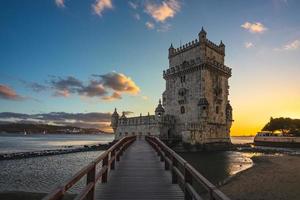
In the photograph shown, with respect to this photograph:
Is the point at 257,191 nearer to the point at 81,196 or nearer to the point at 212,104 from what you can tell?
the point at 81,196

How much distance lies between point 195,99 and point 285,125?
52.8 metres

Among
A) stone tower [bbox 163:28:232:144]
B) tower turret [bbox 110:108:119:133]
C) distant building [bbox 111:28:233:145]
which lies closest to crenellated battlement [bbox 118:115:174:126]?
distant building [bbox 111:28:233:145]

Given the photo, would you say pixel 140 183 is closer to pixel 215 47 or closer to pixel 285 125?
pixel 215 47

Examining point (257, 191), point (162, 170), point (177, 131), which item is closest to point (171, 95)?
point (177, 131)

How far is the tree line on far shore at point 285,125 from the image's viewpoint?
285ft

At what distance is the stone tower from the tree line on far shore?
41.1 m

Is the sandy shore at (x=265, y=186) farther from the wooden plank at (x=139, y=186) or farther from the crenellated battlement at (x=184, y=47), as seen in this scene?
the crenellated battlement at (x=184, y=47)

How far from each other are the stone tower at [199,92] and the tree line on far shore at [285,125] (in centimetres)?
4109

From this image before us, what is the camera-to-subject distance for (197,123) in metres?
50.8

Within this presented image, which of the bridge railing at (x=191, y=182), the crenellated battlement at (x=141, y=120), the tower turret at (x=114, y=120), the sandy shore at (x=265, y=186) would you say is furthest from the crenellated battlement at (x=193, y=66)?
the bridge railing at (x=191, y=182)

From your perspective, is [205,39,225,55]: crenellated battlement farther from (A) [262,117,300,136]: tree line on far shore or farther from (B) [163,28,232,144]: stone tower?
(A) [262,117,300,136]: tree line on far shore

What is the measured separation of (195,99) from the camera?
52250 millimetres

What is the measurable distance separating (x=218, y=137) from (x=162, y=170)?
45232mm

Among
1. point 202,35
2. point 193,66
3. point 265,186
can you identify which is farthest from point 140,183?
point 202,35
